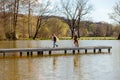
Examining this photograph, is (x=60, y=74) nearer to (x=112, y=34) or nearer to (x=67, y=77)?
(x=67, y=77)

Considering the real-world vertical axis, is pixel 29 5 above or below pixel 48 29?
above

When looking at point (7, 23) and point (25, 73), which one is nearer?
point (25, 73)

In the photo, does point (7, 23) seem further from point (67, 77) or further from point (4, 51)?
point (67, 77)

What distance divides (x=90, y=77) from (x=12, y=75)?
3611 millimetres

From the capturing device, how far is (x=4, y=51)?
2661 cm

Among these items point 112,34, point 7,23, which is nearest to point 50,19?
point 7,23

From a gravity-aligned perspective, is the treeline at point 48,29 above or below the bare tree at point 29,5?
below

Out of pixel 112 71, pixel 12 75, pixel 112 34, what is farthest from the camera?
pixel 112 34

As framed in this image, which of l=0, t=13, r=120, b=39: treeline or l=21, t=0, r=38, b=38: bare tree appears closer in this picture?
l=0, t=13, r=120, b=39: treeline

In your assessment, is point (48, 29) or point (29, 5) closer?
point (29, 5)

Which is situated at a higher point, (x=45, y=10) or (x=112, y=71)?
(x=45, y=10)

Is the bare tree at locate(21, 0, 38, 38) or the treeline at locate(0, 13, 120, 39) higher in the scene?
the bare tree at locate(21, 0, 38, 38)

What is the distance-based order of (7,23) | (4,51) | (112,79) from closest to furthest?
(112,79)
(4,51)
(7,23)

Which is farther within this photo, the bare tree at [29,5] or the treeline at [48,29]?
the bare tree at [29,5]
